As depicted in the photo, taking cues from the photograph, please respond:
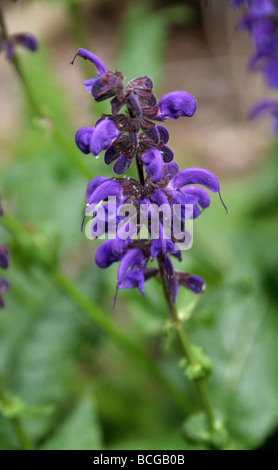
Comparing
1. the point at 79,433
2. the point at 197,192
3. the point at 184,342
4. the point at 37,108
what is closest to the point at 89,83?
the point at 197,192

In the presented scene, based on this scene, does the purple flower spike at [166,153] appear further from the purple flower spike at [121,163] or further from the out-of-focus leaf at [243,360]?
the out-of-focus leaf at [243,360]

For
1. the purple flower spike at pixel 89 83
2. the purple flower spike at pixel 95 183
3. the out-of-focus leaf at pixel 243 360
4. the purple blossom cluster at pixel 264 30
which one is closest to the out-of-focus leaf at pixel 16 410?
the out-of-focus leaf at pixel 243 360

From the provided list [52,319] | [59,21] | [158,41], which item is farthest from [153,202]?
[59,21]

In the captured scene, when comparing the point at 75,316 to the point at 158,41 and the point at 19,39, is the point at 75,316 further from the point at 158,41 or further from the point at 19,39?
the point at 158,41

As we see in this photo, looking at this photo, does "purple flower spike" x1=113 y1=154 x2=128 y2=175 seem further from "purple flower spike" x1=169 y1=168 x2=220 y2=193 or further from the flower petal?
the flower petal

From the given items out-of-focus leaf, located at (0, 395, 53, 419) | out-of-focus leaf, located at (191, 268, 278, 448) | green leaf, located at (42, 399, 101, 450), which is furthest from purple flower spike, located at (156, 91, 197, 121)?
green leaf, located at (42, 399, 101, 450)

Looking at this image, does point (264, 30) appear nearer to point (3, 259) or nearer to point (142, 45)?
point (142, 45)
